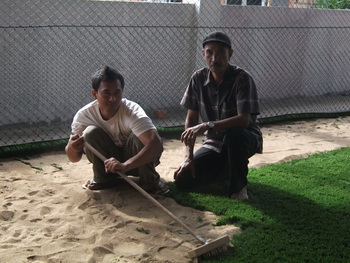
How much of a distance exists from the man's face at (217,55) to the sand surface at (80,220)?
114cm

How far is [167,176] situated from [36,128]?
2320 millimetres

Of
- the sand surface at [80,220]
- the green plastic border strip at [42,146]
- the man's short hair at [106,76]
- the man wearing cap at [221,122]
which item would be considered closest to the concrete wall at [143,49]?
the green plastic border strip at [42,146]

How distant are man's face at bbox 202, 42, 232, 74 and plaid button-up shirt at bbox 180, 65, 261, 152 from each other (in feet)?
0.42

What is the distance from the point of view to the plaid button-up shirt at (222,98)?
392 cm

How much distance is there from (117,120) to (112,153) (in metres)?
0.28

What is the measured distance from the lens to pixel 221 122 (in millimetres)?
3891

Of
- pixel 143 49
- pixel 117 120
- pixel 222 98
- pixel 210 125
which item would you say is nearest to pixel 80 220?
pixel 117 120

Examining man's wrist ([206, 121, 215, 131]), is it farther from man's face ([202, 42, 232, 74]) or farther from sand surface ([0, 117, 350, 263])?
sand surface ([0, 117, 350, 263])

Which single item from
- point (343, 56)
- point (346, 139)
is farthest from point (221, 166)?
point (343, 56)

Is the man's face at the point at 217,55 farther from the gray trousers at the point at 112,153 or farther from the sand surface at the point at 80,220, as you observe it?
the sand surface at the point at 80,220

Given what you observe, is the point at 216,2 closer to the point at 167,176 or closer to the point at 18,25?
the point at 18,25

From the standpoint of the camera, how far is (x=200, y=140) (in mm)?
6195

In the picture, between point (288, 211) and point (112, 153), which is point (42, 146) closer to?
point (112, 153)

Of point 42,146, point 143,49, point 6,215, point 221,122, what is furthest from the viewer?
point 143,49
